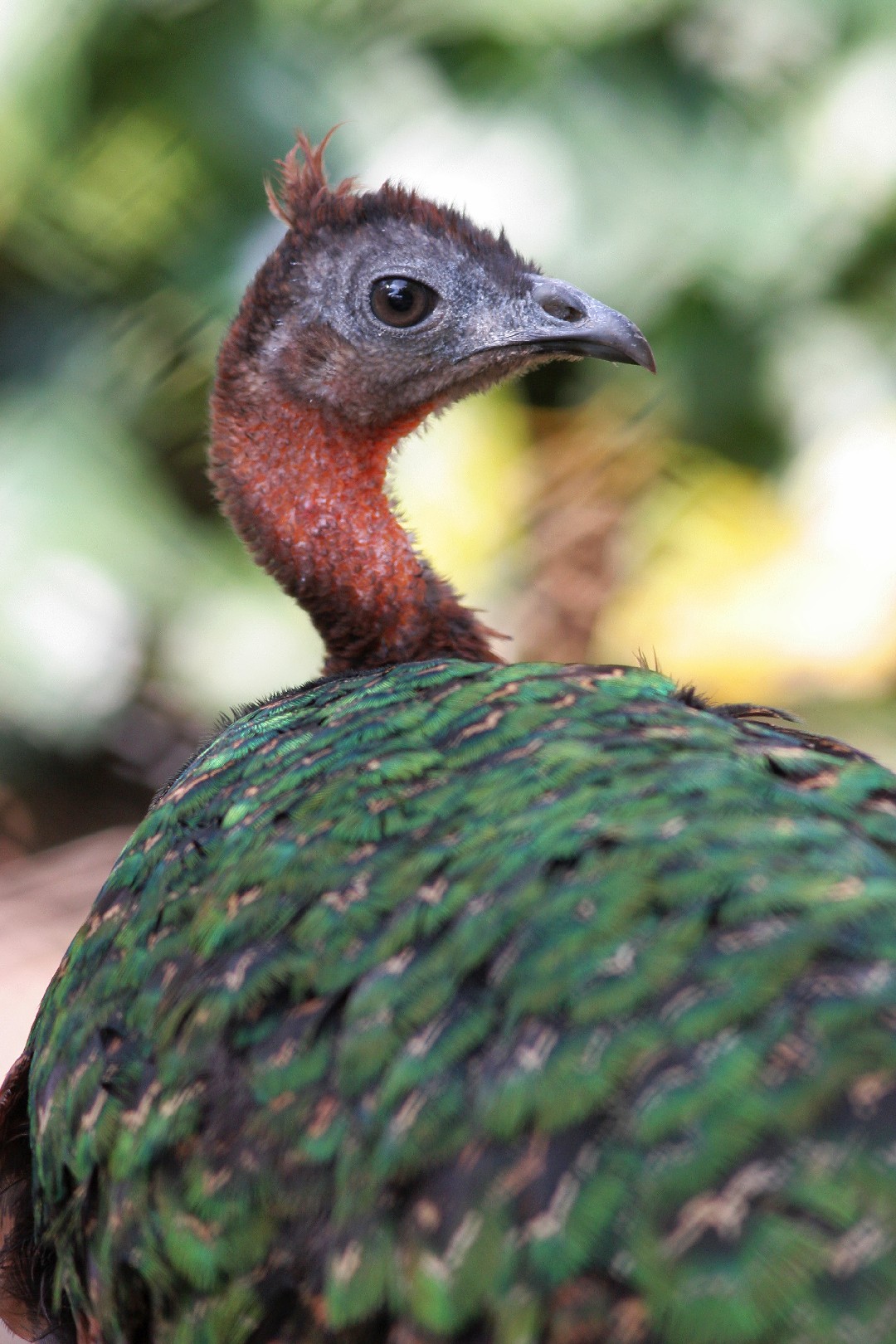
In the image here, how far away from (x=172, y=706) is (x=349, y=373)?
3476mm

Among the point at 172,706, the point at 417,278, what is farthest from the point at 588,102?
the point at 417,278

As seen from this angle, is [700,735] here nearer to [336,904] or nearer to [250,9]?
[336,904]

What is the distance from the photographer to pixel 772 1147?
1.49m

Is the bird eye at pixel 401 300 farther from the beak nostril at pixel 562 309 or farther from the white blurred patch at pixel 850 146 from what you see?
the white blurred patch at pixel 850 146

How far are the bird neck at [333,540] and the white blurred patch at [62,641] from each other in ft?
10.4

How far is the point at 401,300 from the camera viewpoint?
10.7 ft

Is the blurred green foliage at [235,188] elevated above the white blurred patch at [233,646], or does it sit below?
above

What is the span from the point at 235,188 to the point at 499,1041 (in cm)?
530

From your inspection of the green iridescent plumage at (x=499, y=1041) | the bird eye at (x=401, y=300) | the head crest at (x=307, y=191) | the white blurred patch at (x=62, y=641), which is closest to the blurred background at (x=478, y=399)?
the white blurred patch at (x=62, y=641)

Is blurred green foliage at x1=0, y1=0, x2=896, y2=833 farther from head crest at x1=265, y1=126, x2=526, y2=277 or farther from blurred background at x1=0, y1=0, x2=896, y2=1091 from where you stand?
head crest at x1=265, y1=126, x2=526, y2=277

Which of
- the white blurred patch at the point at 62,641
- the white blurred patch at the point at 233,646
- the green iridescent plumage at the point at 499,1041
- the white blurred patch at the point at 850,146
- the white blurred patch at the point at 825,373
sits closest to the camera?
the green iridescent plumage at the point at 499,1041

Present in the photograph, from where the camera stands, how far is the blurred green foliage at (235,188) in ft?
20.5

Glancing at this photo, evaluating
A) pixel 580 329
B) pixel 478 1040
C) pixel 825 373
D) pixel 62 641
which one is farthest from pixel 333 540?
pixel 825 373

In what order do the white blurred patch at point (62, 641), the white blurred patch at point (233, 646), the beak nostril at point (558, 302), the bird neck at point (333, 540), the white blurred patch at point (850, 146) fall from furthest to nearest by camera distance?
the white blurred patch at point (850, 146), the white blurred patch at point (233, 646), the white blurred patch at point (62, 641), the beak nostril at point (558, 302), the bird neck at point (333, 540)
